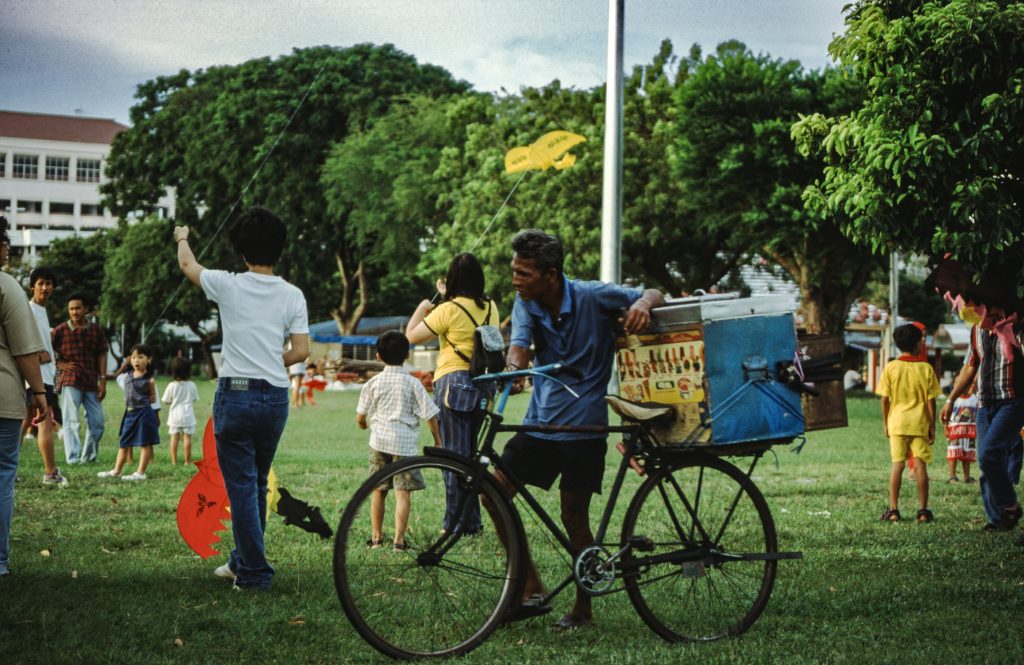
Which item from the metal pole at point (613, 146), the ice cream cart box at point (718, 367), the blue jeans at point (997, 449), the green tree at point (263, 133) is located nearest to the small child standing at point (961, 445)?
the blue jeans at point (997, 449)

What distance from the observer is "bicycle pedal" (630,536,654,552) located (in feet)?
16.8

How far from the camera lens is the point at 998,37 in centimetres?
726

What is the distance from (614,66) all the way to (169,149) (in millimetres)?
32107

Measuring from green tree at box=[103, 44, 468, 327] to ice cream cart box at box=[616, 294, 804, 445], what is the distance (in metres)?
38.7

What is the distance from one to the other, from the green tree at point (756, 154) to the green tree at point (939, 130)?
2187 centimetres

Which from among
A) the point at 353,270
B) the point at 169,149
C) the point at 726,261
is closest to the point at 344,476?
the point at 726,261

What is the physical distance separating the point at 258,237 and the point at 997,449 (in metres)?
5.46

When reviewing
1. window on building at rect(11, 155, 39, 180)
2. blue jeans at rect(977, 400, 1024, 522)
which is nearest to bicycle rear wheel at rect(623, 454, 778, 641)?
blue jeans at rect(977, 400, 1024, 522)

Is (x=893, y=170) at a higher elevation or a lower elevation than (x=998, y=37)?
lower

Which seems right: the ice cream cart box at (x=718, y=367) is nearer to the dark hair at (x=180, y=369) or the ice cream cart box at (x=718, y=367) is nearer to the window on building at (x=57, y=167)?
the dark hair at (x=180, y=369)

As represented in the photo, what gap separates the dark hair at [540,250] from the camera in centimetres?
516

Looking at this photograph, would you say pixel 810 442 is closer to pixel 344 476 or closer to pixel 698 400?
pixel 344 476

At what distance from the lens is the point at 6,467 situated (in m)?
6.29

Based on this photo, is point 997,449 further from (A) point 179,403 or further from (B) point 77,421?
(B) point 77,421
